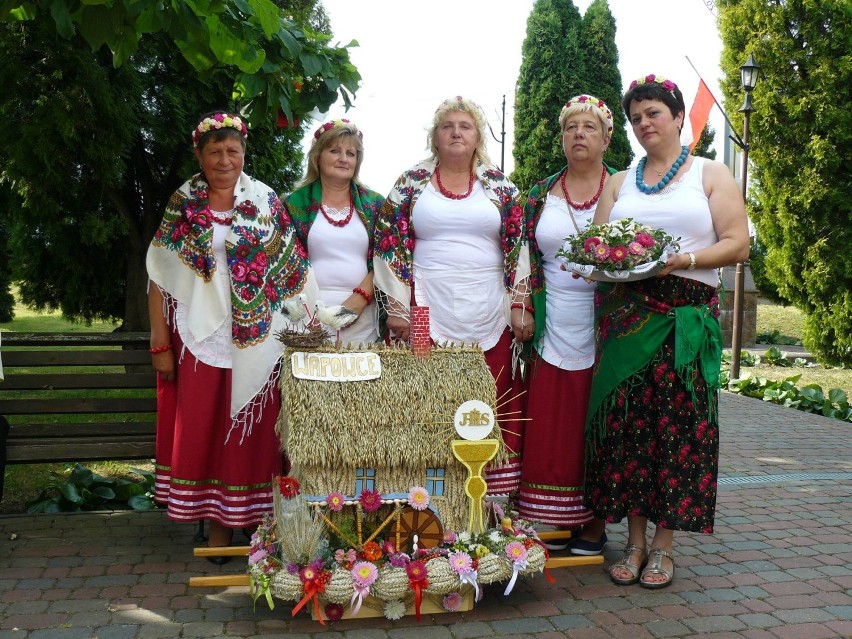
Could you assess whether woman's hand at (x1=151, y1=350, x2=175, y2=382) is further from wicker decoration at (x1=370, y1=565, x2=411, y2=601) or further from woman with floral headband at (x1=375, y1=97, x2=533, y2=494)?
wicker decoration at (x1=370, y1=565, x2=411, y2=601)

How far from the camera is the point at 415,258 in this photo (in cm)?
393

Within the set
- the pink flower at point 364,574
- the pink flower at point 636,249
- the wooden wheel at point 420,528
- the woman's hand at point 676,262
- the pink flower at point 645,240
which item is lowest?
the pink flower at point 364,574

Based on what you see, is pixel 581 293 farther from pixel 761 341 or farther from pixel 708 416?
pixel 761 341

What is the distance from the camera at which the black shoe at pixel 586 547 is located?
3.97 meters

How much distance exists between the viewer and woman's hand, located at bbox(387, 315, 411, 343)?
385 cm

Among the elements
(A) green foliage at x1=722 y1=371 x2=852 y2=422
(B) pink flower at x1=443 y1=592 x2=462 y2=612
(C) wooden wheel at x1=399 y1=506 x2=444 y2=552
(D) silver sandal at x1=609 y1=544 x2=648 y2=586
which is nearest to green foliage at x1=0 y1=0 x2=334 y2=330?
(C) wooden wheel at x1=399 y1=506 x2=444 y2=552

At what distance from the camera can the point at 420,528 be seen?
130 inches

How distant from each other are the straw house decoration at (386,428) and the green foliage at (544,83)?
64.9 feet

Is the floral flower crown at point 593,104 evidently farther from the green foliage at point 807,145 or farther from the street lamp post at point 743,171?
the green foliage at point 807,145

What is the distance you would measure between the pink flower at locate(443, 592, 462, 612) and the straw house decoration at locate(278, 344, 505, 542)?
27 centimetres

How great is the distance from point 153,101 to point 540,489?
609 centimetres

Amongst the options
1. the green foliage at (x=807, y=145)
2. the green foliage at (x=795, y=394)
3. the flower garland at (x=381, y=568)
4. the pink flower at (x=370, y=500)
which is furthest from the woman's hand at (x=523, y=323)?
the green foliage at (x=807, y=145)

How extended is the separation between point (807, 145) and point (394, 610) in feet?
35.0

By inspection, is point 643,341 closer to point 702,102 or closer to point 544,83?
point 702,102
